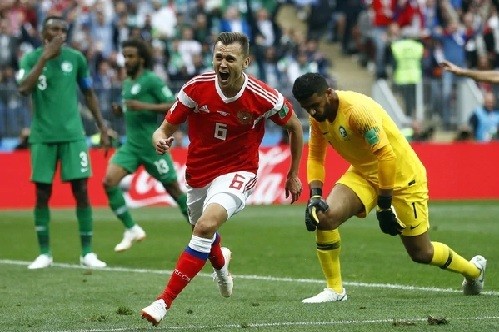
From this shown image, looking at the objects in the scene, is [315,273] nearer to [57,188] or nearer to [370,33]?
[57,188]

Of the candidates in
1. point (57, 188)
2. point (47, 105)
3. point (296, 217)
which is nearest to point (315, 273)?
point (47, 105)

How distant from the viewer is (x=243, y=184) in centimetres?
1020

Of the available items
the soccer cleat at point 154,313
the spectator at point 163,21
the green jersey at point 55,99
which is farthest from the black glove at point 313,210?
the spectator at point 163,21

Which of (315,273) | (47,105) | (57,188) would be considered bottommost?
(57,188)

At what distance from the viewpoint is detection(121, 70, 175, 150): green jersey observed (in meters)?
15.6

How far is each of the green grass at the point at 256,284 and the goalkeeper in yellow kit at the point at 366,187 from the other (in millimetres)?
327

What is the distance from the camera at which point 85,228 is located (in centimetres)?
1448

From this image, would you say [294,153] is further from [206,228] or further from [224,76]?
[206,228]

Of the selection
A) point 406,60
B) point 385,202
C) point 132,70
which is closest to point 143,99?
point 132,70

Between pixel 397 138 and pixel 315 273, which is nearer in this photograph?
pixel 397 138

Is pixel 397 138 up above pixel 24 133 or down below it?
above

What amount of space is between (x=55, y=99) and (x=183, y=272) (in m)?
5.40

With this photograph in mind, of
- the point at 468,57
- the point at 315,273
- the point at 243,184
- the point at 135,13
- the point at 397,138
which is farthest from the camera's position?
the point at 468,57

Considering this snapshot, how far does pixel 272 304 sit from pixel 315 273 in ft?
9.59
